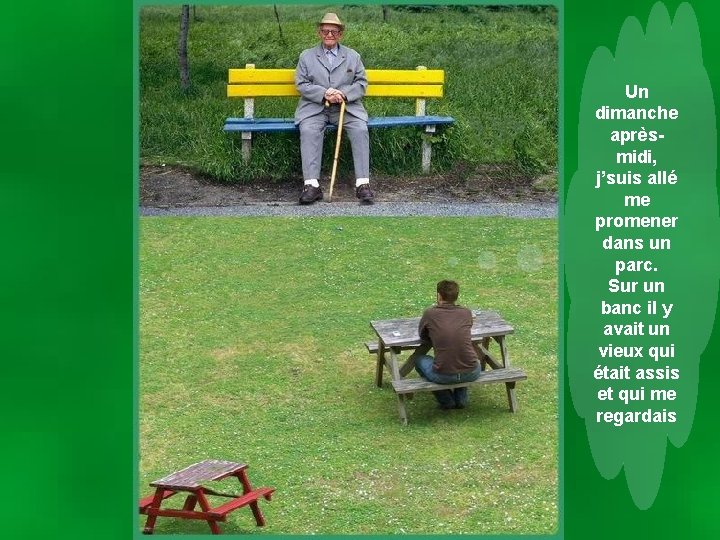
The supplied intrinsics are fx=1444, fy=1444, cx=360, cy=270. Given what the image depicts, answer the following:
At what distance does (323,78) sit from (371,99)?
1453 millimetres

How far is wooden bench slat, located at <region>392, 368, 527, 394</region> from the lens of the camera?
32.4 ft

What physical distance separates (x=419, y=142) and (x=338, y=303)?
9.25 ft

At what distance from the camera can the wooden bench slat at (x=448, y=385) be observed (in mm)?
9883

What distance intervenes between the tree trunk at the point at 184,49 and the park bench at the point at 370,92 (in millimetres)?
656

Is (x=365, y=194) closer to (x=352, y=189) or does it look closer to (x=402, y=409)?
(x=352, y=189)

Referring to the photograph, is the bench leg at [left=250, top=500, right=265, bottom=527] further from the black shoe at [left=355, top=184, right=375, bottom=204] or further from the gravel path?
the black shoe at [left=355, top=184, right=375, bottom=204]

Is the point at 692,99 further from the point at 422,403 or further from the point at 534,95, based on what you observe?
the point at 534,95

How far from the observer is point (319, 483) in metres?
9.16

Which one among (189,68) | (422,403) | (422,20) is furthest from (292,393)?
(422,20)

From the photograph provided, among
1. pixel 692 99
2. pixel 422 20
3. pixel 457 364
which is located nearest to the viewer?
pixel 692 99

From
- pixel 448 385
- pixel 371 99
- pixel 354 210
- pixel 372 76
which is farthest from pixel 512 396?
pixel 371 99

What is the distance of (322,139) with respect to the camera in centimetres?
1326

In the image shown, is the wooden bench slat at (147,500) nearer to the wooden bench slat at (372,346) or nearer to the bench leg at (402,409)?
the bench leg at (402,409)

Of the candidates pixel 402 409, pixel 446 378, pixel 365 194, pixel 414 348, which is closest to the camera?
pixel 446 378
